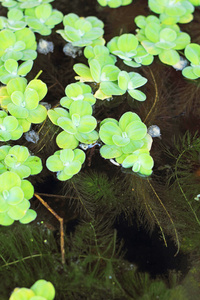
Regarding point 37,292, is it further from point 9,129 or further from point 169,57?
point 169,57

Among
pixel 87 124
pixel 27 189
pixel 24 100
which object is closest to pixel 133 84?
pixel 87 124

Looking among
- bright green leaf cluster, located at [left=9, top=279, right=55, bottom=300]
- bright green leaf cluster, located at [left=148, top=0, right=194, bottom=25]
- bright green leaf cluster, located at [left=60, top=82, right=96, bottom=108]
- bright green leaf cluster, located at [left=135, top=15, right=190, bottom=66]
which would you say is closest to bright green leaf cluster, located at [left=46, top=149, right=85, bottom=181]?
bright green leaf cluster, located at [left=60, top=82, right=96, bottom=108]

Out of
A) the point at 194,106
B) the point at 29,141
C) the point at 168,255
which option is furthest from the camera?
the point at 194,106

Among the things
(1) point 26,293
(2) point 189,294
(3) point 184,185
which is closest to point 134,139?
(3) point 184,185

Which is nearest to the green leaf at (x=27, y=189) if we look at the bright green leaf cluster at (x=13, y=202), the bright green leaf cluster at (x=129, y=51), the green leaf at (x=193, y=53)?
the bright green leaf cluster at (x=13, y=202)

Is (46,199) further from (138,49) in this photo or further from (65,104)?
(138,49)

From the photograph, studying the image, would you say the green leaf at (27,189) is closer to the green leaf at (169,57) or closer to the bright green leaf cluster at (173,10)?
the green leaf at (169,57)
